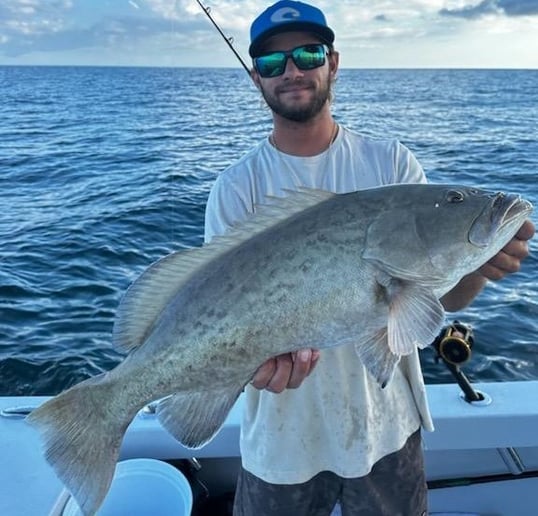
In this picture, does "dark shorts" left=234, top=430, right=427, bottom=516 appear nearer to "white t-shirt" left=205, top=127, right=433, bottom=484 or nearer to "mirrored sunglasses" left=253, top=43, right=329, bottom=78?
"white t-shirt" left=205, top=127, right=433, bottom=484

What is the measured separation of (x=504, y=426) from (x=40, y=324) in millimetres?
5807

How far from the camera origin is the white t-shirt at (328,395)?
103 inches

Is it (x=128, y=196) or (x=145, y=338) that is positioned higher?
(x=145, y=338)

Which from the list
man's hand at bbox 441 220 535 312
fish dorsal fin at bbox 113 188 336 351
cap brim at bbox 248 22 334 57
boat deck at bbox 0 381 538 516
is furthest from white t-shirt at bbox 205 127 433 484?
boat deck at bbox 0 381 538 516

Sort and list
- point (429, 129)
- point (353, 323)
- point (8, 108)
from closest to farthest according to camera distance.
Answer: point (353, 323)
point (429, 129)
point (8, 108)

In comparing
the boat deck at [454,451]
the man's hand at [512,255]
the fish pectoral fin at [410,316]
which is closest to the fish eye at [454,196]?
the man's hand at [512,255]

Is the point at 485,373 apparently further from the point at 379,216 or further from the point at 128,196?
the point at 128,196

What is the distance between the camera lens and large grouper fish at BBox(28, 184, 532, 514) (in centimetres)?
217

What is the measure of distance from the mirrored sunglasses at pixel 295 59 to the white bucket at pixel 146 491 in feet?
7.02

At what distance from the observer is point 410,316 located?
7.16 ft

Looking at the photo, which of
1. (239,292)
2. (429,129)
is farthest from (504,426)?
(429,129)

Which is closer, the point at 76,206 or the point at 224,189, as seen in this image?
the point at 224,189

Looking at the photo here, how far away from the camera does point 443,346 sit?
132 inches

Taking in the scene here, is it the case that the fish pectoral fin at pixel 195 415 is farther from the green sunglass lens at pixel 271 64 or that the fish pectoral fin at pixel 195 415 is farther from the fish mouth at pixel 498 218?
the green sunglass lens at pixel 271 64
